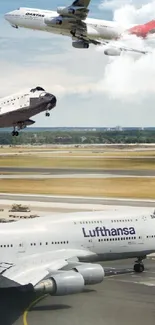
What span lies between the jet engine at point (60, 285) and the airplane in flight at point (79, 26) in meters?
14.4

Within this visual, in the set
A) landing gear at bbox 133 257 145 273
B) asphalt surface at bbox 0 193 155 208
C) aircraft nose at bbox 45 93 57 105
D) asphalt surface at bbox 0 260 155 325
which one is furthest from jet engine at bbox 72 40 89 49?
asphalt surface at bbox 0 193 155 208

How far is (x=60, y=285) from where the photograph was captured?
23844mm

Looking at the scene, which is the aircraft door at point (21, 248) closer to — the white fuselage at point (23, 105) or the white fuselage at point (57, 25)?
the white fuselage at point (23, 105)

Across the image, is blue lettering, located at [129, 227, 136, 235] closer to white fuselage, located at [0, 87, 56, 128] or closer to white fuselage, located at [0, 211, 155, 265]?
white fuselage, located at [0, 211, 155, 265]

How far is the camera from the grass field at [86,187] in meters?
63.0

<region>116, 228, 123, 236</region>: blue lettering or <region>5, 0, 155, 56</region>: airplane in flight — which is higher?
<region>5, 0, 155, 56</region>: airplane in flight

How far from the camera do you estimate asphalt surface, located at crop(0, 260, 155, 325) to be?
23.7m

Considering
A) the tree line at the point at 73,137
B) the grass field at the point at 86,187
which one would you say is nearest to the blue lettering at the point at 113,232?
the tree line at the point at 73,137

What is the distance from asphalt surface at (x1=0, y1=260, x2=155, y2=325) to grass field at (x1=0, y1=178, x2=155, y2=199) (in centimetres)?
3182

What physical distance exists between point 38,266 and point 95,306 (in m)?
3.07

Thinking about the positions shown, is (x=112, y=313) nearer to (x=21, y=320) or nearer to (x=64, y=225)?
(x=21, y=320)

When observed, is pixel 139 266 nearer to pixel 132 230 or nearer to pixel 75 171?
pixel 132 230

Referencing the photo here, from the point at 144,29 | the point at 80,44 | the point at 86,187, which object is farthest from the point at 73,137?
the point at 80,44

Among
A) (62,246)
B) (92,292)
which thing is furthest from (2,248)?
(92,292)
